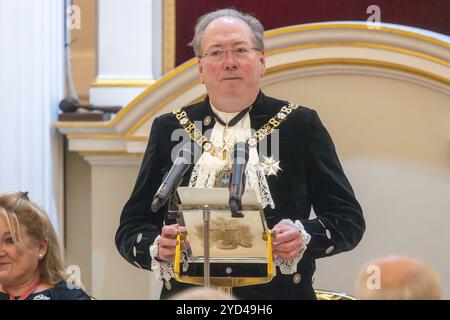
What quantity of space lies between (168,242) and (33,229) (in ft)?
1.73

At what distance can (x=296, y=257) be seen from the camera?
283 cm

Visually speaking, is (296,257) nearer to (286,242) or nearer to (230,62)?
(286,242)

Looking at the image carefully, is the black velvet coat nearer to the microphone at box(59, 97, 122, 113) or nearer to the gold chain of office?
the gold chain of office

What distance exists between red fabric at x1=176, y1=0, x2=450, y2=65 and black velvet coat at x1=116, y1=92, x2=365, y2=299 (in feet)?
6.33

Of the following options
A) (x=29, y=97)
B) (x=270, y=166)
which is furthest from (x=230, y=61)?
(x=29, y=97)

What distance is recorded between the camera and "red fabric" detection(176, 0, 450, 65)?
4.84 metres

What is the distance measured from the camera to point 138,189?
3.07 metres

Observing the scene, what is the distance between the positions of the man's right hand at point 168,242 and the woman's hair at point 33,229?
1.33 ft

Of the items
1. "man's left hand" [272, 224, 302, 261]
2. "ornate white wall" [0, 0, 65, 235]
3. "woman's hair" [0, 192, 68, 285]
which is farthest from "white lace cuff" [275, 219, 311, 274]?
"ornate white wall" [0, 0, 65, 235]

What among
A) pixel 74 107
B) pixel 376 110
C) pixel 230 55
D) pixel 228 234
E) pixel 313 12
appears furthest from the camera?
pixel 313 12

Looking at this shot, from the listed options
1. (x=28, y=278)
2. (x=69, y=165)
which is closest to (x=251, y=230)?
(x=28, y=278)

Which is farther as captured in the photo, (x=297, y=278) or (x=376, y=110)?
(x=376, y=110)

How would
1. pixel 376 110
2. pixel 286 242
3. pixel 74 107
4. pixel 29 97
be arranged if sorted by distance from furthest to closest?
pixel 74 107 → pixel 29 97 → pixel 376 110 → pixel 286 242
